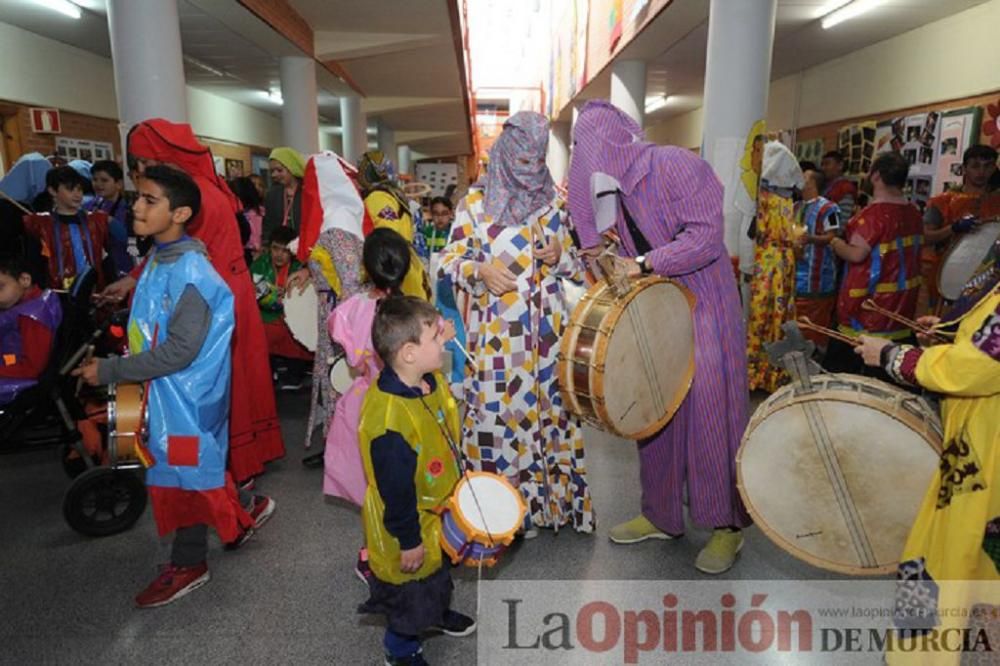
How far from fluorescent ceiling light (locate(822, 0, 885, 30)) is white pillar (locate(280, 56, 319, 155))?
5376 millimetres

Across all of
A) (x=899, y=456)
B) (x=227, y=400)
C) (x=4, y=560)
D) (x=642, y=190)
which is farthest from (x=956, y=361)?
(x=4, y=560)

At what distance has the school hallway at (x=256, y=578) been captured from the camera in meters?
2.03

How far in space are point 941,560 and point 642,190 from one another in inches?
55.2

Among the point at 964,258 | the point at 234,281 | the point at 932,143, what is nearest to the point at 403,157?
the point at 932,143

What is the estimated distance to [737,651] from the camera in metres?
2.01

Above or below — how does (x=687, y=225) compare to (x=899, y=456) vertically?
above

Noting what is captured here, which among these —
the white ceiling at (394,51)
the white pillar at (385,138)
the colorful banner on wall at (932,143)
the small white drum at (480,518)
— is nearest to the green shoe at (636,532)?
the small white drum at (480,518)

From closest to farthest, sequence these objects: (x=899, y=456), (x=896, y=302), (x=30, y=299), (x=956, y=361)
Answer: (x=956, y=361) → (x=899, y=456) → (x=30, y=299) → (x=896, y=302)

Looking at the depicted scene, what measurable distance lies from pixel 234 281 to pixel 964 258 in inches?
156

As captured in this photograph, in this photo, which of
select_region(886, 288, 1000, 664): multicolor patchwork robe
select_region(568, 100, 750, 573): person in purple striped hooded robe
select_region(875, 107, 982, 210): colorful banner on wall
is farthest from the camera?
select_region(875, 107, 982, 210): colorful banner on wall

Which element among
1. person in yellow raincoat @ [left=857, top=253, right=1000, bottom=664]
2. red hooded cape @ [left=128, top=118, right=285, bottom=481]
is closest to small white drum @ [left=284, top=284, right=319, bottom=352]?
red hooded cape @ [left=128, top=118, right=285, bottom=481]

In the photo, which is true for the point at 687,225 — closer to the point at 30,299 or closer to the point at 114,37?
the point at 30,299

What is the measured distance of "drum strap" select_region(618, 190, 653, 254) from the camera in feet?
7.48

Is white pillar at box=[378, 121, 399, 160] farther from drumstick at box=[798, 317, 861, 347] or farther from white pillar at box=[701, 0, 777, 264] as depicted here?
drumstick at box=[798, 317, 861, 347]
